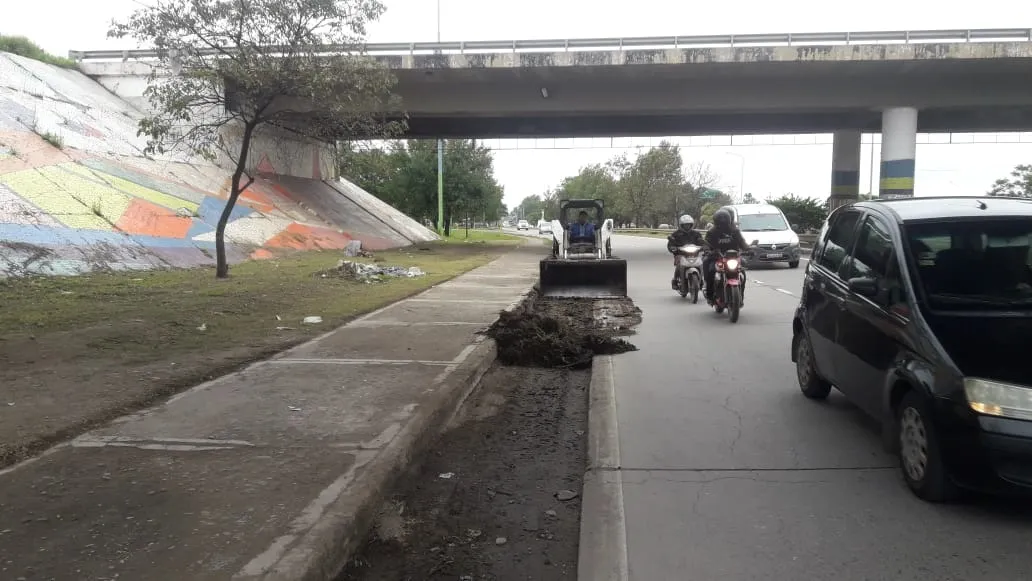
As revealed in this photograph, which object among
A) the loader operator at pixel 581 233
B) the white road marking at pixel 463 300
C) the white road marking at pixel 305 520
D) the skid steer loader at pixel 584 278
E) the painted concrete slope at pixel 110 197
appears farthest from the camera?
the loader operator at pixel 581 233

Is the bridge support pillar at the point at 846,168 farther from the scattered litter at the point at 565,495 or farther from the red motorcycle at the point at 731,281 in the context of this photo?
the scattered litter at the point at 565,495

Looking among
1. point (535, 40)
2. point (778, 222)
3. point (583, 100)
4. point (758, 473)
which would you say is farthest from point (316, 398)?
point (583, 100)

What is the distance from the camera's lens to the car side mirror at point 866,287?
4.79 m

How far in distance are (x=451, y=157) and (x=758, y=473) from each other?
3910cm

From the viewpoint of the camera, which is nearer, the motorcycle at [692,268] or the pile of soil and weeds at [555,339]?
the pile of soil and weeds at [555,339]

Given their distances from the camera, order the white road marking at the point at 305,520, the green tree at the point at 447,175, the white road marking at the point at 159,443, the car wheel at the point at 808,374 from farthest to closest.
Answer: the green tree at the point at 447,175 → the car wheel at the point at 808,374 → the white road marking at the point at 159,443 → the white road marking at the point at 305,520

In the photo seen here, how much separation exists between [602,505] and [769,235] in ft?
61.6

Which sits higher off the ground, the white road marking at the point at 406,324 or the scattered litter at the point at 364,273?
the scattered litter at the point at 364,273

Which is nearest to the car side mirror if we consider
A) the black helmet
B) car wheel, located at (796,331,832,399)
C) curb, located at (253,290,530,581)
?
car wheel, located at (796,331,832,399)

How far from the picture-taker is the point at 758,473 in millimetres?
4707

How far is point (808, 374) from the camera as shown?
253 inches

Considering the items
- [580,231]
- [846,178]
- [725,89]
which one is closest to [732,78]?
[725,89]

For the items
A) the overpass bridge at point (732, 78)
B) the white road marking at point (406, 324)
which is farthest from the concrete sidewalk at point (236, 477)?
the overpass bridge at point (732, 78)

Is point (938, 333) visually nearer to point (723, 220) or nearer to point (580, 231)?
point (723, 220)
